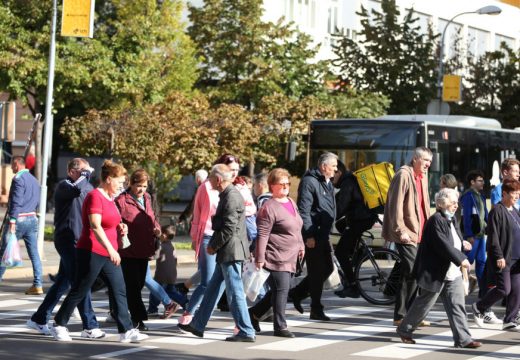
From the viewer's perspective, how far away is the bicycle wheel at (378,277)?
51.9ft

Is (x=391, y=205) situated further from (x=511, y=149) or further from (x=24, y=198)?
(x=511, y=149)

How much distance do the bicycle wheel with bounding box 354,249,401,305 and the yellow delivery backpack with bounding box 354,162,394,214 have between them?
604 mm

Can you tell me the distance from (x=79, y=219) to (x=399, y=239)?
3279 millimetres

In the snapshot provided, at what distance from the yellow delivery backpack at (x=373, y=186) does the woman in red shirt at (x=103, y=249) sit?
5.21m

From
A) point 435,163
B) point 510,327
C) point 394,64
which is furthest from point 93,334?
point 394,64

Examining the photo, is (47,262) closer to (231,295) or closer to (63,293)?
(63,293)

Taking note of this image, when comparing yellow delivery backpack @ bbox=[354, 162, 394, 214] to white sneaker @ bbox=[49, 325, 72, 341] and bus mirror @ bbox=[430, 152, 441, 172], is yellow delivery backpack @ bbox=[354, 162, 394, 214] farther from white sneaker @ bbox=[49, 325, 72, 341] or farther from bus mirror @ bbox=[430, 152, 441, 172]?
bus mirror @ bbox=[430, 152, 441, 172]

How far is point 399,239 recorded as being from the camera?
13305 mm

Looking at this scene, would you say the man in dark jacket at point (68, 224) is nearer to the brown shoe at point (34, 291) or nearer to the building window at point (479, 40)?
the brown shoe at point (34, 291)

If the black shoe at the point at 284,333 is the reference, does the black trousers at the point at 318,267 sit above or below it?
above

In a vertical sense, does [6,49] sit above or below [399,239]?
above

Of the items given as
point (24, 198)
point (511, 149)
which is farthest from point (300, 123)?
point (24, 198)

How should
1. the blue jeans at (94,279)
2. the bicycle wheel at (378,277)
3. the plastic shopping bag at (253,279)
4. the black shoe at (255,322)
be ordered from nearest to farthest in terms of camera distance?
the blue jeans at (94,279), the plastic shopping bag at (253,279), the black shoe at (255,322), the bicycle wheel at (378,277)

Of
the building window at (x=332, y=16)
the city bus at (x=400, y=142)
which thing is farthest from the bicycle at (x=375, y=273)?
the building window at (x=332, y=16)
